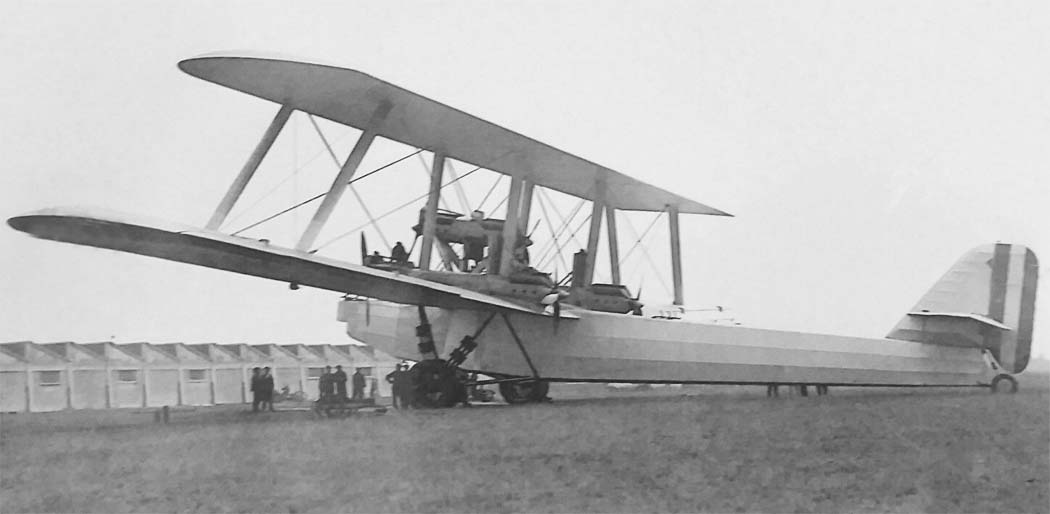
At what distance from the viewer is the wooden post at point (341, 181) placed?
11.2m

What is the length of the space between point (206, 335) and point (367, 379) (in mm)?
5956

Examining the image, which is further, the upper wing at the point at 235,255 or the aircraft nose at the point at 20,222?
the upper wing at the point at 235,255

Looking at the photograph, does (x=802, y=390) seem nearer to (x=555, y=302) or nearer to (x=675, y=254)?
(x=555, y=302)

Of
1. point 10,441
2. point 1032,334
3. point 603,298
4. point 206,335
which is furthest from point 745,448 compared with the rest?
point 1032,334

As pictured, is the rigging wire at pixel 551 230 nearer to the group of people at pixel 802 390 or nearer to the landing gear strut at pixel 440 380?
the landing gear strut at pixel 440 380

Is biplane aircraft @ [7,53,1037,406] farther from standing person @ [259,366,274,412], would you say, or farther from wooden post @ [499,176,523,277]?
standing person @ [259,366,274,412]

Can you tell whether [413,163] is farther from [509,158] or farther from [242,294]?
[242,294]

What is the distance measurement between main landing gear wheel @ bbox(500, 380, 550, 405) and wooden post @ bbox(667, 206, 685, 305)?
138 inches

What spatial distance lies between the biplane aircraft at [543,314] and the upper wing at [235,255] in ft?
0.19

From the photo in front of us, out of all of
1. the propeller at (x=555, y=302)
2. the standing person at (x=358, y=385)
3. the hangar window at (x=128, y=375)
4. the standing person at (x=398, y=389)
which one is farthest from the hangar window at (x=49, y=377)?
the propeller at (x=555, y=302)

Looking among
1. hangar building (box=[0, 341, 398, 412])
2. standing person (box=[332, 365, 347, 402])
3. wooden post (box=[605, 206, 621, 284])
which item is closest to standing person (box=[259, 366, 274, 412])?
hangar building (box=[0, 341, 398, 412])

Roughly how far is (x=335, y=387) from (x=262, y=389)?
4.38 feet

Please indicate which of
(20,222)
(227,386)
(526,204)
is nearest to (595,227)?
(526,204)

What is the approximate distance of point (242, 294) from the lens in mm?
10984
